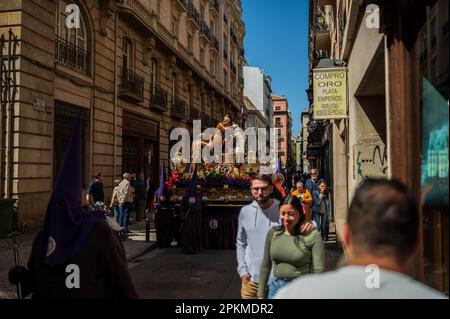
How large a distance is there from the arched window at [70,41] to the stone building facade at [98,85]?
0.03m

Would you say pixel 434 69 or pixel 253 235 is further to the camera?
pixel 253 235

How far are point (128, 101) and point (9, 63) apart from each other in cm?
767

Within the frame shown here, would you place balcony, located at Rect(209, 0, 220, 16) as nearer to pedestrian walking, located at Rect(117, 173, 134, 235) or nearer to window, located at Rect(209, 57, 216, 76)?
window, located at Rect(209, 57, 216, 76)

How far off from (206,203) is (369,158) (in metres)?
4.58

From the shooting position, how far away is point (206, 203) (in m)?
11.1

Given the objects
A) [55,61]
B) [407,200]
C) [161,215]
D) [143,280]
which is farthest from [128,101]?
[407,200]

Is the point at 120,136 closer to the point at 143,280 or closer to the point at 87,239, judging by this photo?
the point at 143,280

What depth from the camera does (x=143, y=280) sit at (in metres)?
7.75

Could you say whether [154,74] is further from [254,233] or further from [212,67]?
[254,233]

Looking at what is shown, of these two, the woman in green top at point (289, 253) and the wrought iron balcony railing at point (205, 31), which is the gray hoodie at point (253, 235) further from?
the wrought iron balcony railing at point (205, 31)

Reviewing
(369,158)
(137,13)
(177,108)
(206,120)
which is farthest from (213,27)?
(369,158)

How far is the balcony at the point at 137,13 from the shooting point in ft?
62.7

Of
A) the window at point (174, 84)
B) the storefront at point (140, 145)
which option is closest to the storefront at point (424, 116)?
the storefront at point (140, 145)
